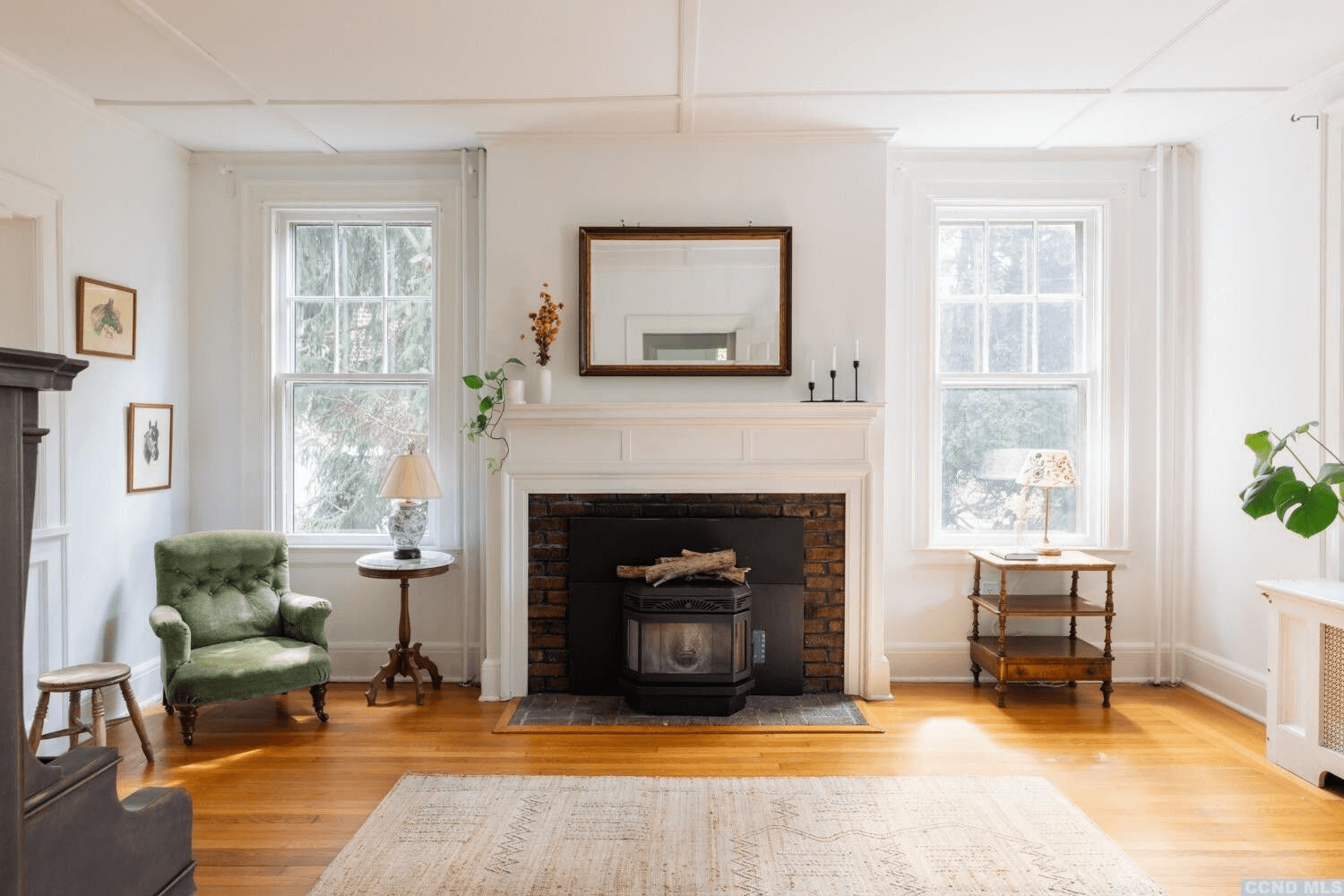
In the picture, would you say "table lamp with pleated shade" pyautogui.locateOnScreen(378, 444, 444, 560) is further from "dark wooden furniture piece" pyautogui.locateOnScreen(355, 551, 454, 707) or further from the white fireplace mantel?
the white fireplace mantel

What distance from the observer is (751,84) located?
12.0 feet

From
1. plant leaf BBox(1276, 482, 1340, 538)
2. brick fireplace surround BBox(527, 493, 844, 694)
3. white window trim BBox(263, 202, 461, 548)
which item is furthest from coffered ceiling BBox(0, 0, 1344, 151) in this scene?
brick fireplace surround BBox(527, 493, 844, 694)

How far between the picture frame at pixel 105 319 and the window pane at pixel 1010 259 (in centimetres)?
427

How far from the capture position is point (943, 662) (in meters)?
4.66

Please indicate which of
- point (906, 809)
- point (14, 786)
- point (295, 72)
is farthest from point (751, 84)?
point (14, 786)

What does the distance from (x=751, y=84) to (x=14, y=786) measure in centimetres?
350

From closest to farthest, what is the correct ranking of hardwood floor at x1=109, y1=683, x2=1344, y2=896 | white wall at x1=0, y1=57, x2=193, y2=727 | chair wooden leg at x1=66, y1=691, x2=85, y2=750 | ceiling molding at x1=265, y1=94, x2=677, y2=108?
hardwood floor at x1=109, y1=683, x2=1344, y2=896 → chair wooden leg at x1=66, y1=691, x2=85, y2=750 → white wall at x1=0, y1=57, x2=193, y2=727 → ceiling molding at x1=265, y1=94, x2=677, y2=108

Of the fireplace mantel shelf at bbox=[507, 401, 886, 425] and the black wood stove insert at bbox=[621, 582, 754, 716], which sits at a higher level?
the fireplace mantel shelf at bbox=[507, 401, 886, 425]

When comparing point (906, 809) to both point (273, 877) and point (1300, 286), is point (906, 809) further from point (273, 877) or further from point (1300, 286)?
point (1300, 286)

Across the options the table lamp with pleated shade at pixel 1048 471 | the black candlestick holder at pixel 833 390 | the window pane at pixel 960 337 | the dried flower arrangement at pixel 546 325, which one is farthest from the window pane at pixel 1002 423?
the dried flower arrangement at pixel 546 325

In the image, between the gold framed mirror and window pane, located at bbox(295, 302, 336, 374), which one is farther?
window pane, located at bbox(295, 302, 336, 374)

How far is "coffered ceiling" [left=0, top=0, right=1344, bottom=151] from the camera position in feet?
9.89

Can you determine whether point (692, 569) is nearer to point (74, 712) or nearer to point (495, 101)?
point (495, 101)

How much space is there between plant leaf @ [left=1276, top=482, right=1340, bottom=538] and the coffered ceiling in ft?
5.35
